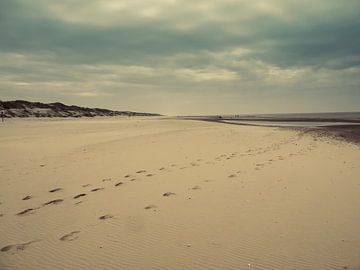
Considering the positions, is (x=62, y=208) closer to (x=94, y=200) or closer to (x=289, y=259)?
(x=94, y=200)

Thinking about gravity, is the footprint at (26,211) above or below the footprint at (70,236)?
below

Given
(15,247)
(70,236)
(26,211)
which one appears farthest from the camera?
(26,211)

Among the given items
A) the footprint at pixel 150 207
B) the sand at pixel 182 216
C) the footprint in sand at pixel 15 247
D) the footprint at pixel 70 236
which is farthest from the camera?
the footprint at pixel 150 207

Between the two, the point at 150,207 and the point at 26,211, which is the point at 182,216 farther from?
the point at 26,211

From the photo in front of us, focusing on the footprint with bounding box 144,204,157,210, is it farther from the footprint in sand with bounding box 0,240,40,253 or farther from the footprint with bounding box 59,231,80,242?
the footprint in sand with bounding box 0,240,40,253

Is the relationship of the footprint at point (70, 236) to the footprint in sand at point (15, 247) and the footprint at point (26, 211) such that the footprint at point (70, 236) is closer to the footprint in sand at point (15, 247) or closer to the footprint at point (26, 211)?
the footprint in sand at point (15, 247)

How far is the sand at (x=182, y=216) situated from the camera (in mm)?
3992

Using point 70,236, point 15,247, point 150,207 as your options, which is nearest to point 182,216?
point 150,207

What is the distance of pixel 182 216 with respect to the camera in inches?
213

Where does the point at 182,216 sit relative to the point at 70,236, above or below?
above

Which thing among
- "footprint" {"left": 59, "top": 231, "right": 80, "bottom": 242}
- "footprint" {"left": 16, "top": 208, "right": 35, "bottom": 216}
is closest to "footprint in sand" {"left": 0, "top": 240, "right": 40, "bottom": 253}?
"footprint" {"left": 59, "top": 231, "right": 80, "bottom": 242}

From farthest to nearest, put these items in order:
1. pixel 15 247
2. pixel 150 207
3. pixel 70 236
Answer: pixel 150 207, pixel 70 236, pixel 15 247

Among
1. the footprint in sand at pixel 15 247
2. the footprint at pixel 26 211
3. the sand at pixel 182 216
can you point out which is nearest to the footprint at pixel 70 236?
the sand at pixel 182 216

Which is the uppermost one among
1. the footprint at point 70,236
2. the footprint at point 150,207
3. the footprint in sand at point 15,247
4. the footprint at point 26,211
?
the footprint at point 150,207
